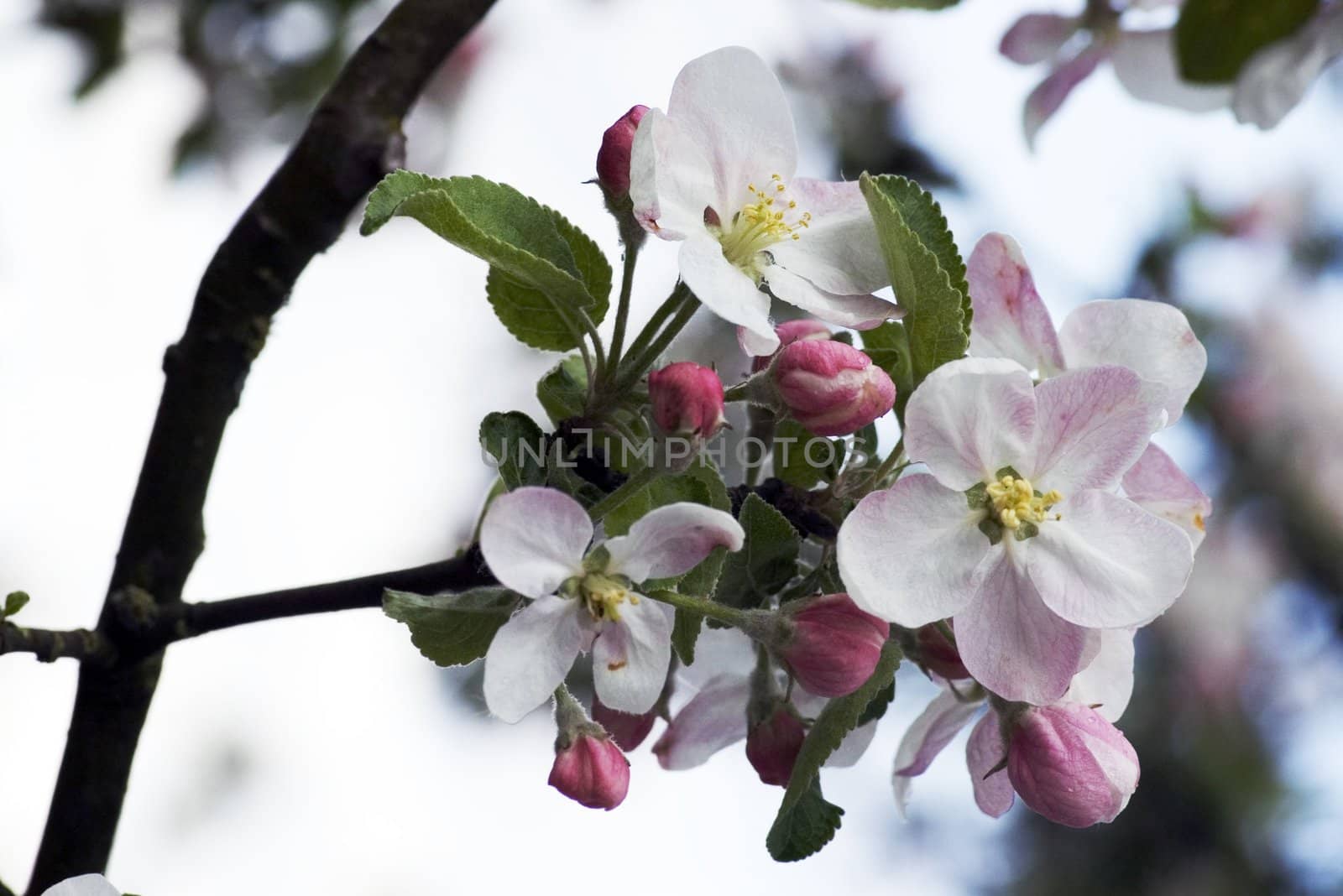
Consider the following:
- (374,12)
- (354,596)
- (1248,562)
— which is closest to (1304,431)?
(1248,562)

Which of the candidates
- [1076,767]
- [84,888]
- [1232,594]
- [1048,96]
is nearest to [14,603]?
[84,888]

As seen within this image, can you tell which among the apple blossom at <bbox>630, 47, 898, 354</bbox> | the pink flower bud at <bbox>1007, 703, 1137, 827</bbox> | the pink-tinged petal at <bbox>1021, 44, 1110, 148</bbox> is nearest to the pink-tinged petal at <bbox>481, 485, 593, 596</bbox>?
the apple blossom at <bbox>630, 47, 898, 354</bbox>

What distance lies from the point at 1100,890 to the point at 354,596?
196cm

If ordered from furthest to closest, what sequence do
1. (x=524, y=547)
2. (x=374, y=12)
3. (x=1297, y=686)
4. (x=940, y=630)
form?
(x=1297, y=686)
(x=374, y=12)
(x=940, y=630)
(x=524, y=547)

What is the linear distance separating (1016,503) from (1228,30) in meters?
0.19

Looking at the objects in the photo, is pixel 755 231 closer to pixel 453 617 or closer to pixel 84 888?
pixel 453 617

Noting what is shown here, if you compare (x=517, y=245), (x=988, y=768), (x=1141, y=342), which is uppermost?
(x=517, y=245)

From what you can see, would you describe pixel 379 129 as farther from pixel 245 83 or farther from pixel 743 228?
pixel 245 83

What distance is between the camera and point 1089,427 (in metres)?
0.52

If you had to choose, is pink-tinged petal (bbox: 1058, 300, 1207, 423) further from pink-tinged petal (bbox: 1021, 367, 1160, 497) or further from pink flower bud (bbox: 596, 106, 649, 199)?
pink flower bud (bbox: 596, 106, 649, 199)

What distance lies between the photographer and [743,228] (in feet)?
1.79

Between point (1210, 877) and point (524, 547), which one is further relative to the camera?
point (1210, 877)

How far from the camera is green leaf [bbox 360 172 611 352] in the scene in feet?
1.57

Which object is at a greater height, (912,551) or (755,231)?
(755,231)
